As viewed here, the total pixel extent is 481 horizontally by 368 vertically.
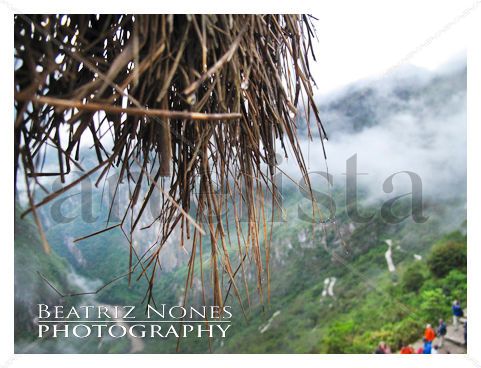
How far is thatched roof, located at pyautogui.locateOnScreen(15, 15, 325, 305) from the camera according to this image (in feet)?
1.34

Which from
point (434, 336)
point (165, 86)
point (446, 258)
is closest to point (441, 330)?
point (434, 336)

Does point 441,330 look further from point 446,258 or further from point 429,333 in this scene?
point 446,258

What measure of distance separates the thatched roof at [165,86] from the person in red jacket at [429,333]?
412 millimetres

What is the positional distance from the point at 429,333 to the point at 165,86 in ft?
2.19

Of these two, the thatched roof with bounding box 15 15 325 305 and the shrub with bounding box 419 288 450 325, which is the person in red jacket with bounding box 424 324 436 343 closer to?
the shrub with bounding box 419 288 450 325

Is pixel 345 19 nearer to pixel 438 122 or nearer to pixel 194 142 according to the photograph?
pixel 438 122

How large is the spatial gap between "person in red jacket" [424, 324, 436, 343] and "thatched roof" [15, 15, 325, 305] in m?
0.41

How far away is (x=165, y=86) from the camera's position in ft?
1.32

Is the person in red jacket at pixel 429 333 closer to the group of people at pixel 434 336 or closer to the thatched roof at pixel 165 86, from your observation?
the group of people at pixel 434 336

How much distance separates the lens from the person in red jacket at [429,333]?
78cm

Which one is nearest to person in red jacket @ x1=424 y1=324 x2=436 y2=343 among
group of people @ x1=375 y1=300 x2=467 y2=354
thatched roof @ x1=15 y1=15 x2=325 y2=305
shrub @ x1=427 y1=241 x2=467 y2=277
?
group of people @ x1=375 y1=300 x2=467 y2=354

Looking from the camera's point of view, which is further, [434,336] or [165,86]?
[434,336]

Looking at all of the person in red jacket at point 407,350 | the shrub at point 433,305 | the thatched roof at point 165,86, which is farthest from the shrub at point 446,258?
the thatched roof at point 165,86

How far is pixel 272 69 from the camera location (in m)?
0.51
